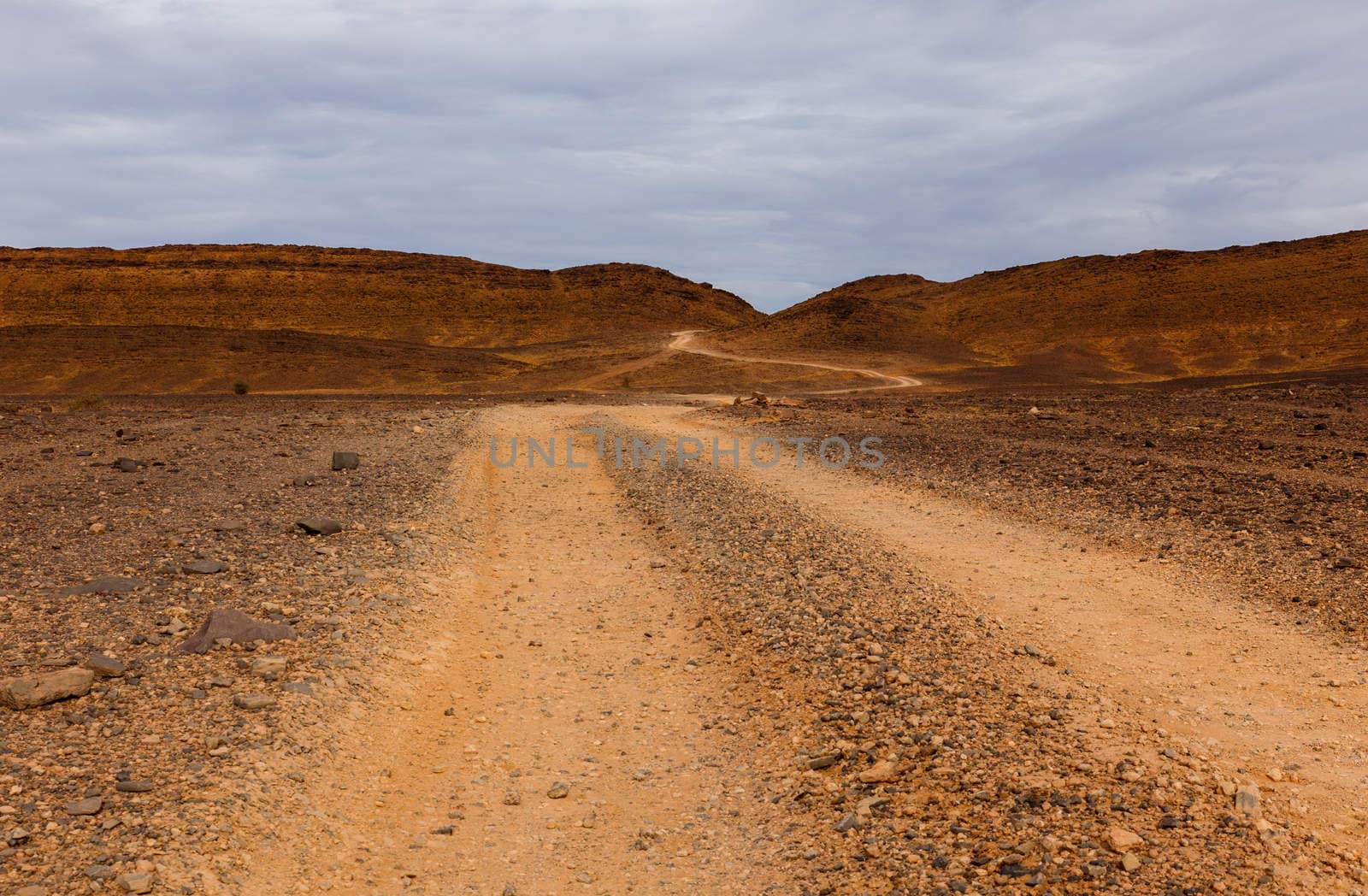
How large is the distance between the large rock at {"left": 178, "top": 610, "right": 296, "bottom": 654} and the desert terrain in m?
0.04

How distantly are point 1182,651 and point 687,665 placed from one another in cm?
345

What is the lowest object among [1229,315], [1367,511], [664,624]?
[664,624]

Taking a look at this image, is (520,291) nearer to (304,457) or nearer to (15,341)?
(15,341)

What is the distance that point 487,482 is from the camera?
15484 millimetres

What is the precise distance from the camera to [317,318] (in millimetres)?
90562

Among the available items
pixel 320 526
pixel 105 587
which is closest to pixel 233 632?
pixel 105 587

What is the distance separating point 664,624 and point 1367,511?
8.07 metres

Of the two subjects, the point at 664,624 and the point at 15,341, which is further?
the point at 15,341

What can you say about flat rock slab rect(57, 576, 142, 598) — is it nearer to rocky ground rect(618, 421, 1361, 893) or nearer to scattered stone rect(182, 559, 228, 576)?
scattered stone rect(182, 559, 228, 576)

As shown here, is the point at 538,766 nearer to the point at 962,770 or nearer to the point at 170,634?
the point at 962,770

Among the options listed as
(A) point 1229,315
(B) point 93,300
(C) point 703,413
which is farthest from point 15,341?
(A) point 1229,315

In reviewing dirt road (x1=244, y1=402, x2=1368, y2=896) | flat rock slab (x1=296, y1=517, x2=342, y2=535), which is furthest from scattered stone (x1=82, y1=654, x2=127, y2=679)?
flat rock slab (x1=296, y1=517, x2=342, y2=535)

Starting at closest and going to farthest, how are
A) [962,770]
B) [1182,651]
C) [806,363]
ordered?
[962,770] → [1182,651] → [806,363]

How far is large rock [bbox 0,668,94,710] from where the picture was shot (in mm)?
5465
